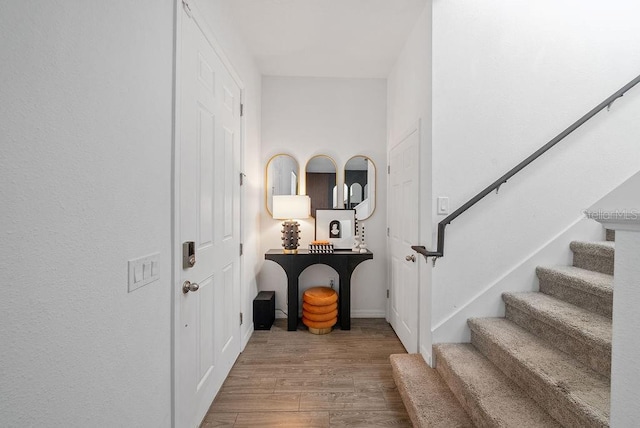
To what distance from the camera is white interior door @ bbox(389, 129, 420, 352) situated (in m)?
2.37

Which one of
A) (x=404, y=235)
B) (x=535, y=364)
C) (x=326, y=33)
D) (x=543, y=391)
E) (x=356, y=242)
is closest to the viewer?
→ (x=543, y=391)

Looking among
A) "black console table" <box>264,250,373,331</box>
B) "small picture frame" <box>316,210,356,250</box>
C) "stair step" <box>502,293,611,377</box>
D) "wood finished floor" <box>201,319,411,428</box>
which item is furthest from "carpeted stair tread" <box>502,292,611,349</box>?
"small picture frame" <box>316,210,356,250</box>

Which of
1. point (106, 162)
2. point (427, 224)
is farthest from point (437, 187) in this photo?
point (106, 162)

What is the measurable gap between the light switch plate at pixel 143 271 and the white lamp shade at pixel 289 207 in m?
1.90

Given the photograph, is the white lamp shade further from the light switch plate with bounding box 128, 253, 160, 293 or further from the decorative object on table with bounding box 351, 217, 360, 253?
the light switch plate with bounding box 128, 253, 160, 293

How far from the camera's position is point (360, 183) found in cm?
340

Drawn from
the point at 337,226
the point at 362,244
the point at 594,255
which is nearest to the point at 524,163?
the point at 594,255

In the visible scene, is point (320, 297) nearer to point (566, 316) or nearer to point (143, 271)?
point (566, 316)

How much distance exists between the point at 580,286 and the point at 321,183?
2.40 m

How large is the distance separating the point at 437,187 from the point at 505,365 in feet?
3.70

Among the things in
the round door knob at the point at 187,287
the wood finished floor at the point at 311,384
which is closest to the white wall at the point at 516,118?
the wood finished floor at the point at 311,384

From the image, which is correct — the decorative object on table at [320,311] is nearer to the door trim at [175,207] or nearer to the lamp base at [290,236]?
the lamp base at [290,236]

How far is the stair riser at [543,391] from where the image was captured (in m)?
1.14

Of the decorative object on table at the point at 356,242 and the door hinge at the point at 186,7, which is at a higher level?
the door hinge at the point at 186,7
